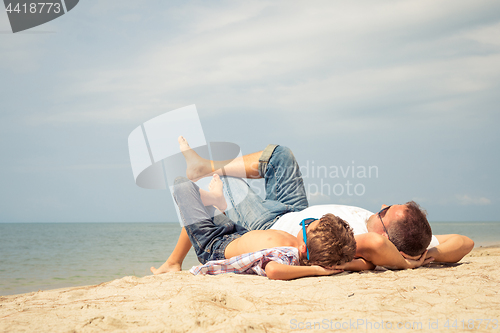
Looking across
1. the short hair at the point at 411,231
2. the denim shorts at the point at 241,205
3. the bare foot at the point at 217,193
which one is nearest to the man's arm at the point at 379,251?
the short hair at the point at 411,231

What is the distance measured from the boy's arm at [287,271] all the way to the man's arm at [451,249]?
1.29m

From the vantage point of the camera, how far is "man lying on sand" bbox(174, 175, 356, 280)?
2.53 metres

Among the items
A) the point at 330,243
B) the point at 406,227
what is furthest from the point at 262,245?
the point at 406,227

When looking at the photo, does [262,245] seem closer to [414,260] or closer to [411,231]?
[411,231]

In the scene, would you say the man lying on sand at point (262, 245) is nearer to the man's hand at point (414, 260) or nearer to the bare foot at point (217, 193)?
the bare foot at point (217, 193)

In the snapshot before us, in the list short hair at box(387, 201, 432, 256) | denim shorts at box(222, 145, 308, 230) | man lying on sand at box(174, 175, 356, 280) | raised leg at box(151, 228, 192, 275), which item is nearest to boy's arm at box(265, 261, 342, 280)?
man lying on sand at box(174, 175, 356, 280)

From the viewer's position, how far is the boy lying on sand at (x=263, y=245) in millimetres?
2533

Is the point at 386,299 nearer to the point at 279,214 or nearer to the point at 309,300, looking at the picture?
the point at 309,300

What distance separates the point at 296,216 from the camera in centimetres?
320

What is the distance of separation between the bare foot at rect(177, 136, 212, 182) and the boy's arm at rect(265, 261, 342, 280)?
144 cm

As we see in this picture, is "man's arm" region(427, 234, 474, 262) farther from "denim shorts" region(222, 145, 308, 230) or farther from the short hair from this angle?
"denim shorts" region(222, 145, 308, 230)

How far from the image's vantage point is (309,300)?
1.96m

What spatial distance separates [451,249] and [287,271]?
69.9 inches

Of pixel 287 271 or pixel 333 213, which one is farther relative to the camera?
pixel 333 213
